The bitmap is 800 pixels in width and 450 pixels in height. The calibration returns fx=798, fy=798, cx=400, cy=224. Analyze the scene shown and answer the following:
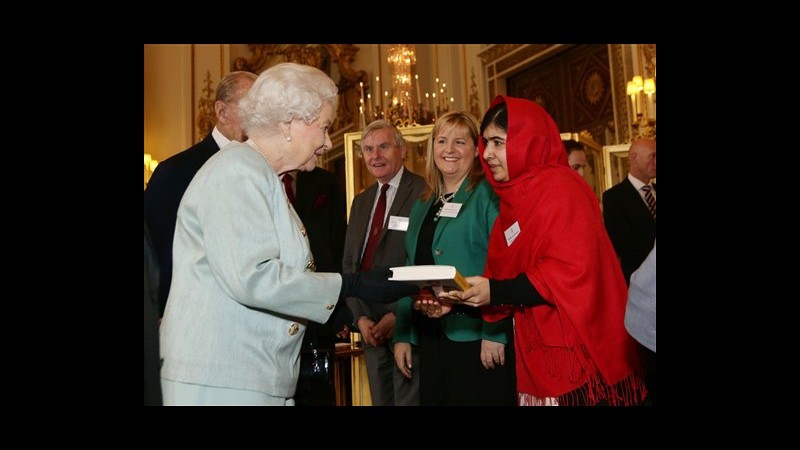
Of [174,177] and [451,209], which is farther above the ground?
[174,177]

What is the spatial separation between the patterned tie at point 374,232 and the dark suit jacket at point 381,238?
5cm

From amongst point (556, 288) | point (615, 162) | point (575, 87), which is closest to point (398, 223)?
point (556, 288)

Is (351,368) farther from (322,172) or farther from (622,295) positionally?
(622,295)

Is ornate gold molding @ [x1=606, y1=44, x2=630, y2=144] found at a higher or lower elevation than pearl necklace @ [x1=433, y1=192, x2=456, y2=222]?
higher

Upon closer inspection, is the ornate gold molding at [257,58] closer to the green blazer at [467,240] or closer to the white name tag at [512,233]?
the green blazer at [467,240]

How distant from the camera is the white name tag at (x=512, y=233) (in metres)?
2.85

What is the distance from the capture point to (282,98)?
229cm

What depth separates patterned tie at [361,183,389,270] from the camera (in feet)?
14.0

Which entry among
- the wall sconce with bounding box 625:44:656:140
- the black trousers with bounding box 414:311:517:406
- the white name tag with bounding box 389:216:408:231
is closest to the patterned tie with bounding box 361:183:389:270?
the white name tag with bounding box 389:216:408:231

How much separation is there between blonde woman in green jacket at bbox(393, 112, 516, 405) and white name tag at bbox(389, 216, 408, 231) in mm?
345

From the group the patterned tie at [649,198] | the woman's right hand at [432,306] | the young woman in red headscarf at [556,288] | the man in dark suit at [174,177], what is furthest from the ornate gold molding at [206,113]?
the young woman in red headscarf at [556,288]

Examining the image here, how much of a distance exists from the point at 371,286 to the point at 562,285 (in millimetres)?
682

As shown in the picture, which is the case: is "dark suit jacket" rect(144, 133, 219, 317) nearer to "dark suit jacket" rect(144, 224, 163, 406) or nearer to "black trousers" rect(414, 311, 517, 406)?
"dark suit jacket" rect(144, 224, 163, 406)

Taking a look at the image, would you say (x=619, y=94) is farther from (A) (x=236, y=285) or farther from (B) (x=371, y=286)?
(A) (x=236, y=285)
